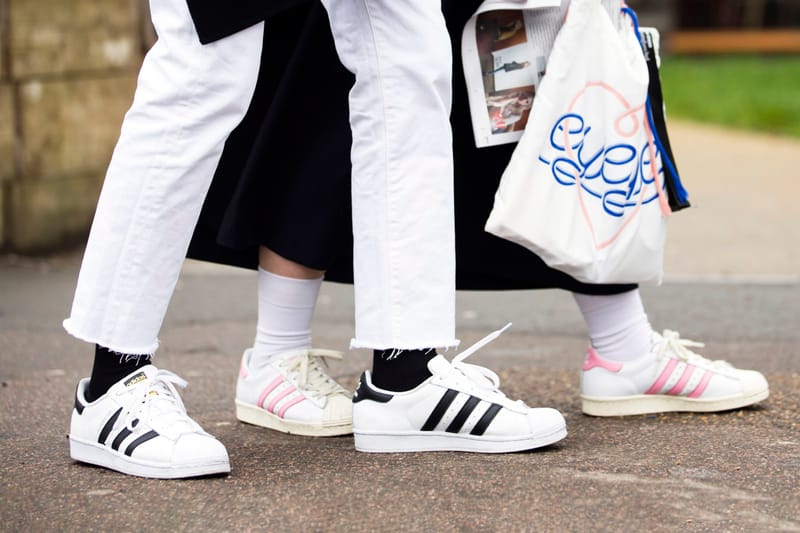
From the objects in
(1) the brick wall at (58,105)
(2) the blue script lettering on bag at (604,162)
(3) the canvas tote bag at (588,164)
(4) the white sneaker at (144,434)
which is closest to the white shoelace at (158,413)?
(4) the white sneaker at (144,434)

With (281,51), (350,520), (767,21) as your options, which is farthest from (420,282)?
(767,21)

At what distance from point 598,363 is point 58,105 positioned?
10.7 ft

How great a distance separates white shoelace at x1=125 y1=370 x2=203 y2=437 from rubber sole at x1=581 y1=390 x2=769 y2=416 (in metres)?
0.89

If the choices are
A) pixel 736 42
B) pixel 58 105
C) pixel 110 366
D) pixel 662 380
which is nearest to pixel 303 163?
pixel 110 366

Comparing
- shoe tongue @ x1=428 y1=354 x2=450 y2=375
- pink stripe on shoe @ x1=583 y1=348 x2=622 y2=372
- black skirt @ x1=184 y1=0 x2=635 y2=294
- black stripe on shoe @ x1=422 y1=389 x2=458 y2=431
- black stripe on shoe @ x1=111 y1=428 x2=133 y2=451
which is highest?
black skirt @ x1=184 y1=0 x2=635 y2=294

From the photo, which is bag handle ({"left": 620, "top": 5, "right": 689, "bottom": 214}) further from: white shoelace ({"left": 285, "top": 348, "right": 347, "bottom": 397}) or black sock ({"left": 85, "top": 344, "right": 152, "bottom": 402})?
black sock ({"left": 85, "top": 344, "right": 152, "bottom": 402})

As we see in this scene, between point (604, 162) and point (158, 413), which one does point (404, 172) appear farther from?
point (158, 413)

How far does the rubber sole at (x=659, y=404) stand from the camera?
2643mm

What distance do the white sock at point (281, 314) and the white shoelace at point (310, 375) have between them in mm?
37

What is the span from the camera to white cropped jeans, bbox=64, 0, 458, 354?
2133 millimetres

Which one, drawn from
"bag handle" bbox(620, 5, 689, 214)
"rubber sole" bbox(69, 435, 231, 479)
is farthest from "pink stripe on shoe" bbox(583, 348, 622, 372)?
"rubber sole" bbox(69, 435, 231, 479)

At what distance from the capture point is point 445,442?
2.31 metres

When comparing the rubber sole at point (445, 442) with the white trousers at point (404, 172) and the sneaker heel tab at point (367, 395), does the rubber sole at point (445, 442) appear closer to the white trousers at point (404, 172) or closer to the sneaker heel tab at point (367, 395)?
the sneaker heel tab at point (367, 395)

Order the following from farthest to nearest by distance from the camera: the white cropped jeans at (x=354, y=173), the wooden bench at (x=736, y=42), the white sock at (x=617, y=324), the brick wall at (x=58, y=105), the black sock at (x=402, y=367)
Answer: the wooden bench at (x=736, y=42) < the brick wall at (x=58, y=105) < the white sock at (x=617, y=324) < the black sock at (x=402, y=367) < the white cropped jeans at (x=354, y=173)
